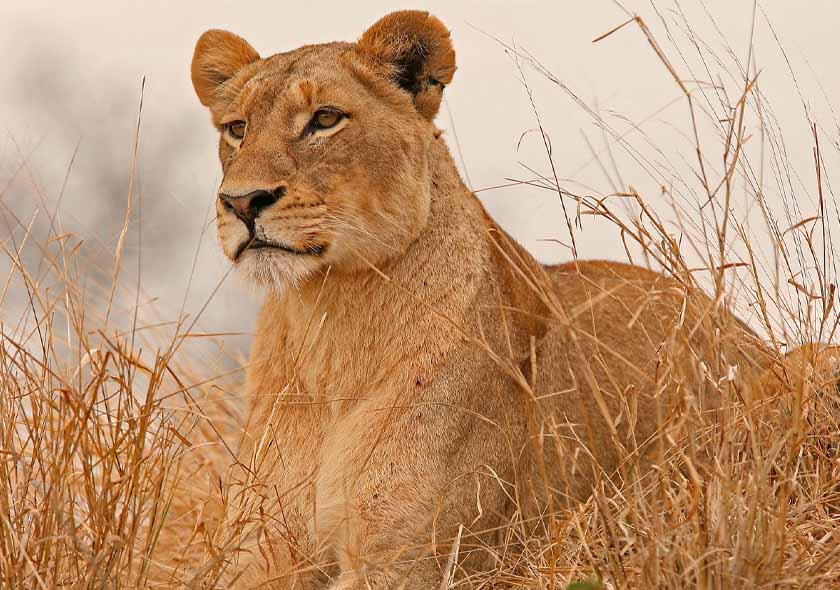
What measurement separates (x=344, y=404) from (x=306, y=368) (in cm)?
20

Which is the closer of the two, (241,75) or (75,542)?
(75,542)

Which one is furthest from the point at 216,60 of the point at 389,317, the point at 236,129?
the point at 389,317

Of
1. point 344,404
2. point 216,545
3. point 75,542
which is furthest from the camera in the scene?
point 344,404

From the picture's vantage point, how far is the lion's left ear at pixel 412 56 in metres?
4.12

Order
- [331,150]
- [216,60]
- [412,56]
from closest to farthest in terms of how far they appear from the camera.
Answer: [331,150] < [412,56] < [216,60]

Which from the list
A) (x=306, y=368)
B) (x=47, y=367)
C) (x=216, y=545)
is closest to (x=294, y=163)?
(x=306, y=368)

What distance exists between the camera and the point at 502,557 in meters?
3.92

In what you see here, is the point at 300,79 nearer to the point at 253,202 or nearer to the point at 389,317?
the point at 253,202

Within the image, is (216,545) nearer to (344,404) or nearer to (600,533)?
(344,404)

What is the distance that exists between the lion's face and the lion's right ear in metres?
0.09

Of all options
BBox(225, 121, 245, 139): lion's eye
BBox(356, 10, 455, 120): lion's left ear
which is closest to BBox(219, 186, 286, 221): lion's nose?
BBox(225, 121, 245, 139): lion's eye

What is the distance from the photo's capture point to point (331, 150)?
12.6ft

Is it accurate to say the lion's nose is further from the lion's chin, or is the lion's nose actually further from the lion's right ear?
the lion's right ear

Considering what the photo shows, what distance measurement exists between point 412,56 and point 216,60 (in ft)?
2.85
